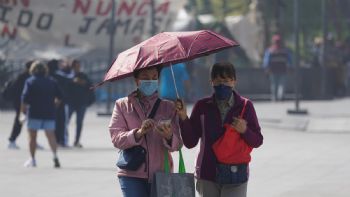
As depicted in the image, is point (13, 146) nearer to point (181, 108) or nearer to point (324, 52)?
point (181, 108)

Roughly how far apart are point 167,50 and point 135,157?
0.70 m

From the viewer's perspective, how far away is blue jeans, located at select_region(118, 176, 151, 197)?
8.27 metres

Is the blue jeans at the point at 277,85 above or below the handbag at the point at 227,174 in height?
below

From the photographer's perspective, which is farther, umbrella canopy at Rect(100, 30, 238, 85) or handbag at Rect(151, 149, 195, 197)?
umbrella canopy at Rect(100, 30, 238, 85)

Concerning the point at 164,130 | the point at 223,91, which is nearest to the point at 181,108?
the point at 164,130

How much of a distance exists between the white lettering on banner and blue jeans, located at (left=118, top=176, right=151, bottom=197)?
79.7ft

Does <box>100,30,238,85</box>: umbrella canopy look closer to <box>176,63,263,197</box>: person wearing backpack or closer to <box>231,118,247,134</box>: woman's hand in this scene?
<box>176,63,263,197</box>: person wearing backpack

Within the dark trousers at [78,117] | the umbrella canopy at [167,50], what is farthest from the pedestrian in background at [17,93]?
the umbrella canopy at [167,50]

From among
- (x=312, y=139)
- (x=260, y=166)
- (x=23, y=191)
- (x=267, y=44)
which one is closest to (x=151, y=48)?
(x=23, y=191)

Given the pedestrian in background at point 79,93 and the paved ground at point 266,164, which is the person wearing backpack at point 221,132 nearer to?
the paved ground at point 266,164

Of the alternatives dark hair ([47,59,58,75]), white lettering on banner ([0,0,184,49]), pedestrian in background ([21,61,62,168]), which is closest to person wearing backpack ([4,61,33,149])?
dark hair ([47,59,58,75])

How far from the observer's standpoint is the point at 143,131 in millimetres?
8125

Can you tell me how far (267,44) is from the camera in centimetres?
3925

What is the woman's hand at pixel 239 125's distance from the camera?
8.20m
